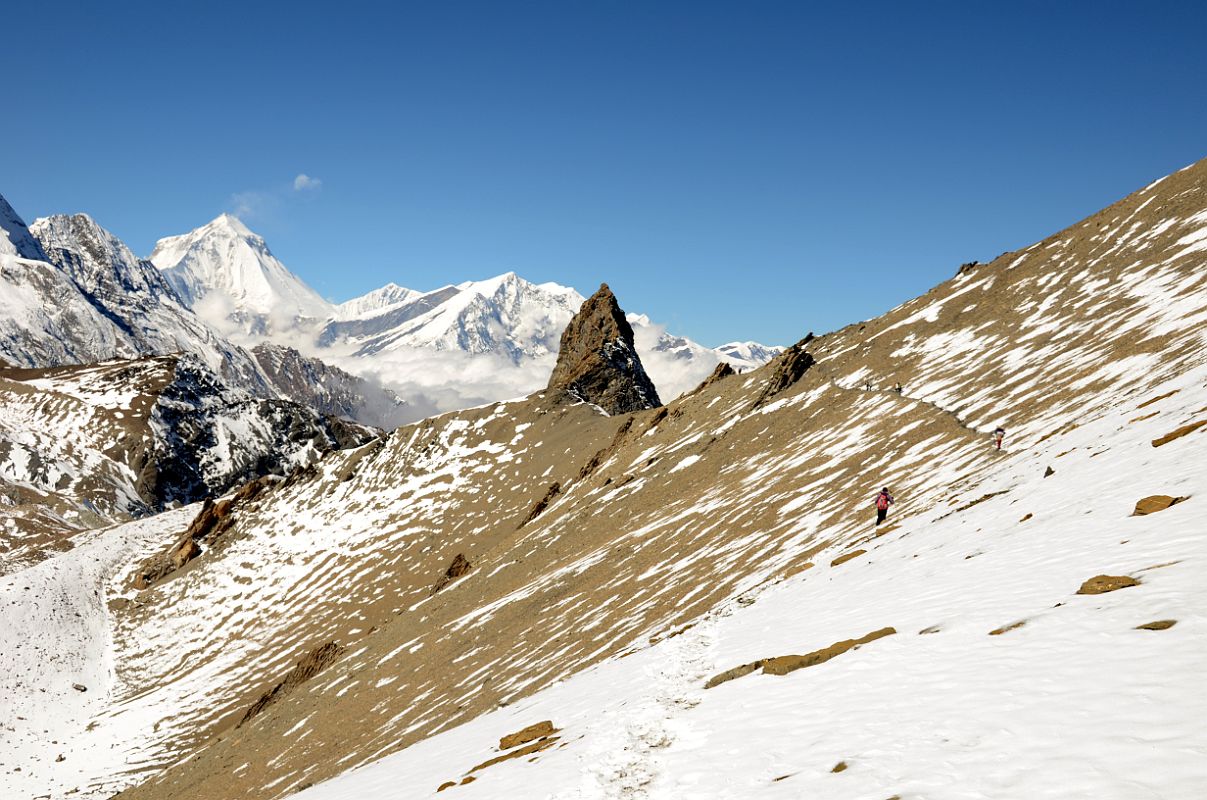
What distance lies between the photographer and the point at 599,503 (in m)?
74.0

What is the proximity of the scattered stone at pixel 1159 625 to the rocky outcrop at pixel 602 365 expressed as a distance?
123 metres

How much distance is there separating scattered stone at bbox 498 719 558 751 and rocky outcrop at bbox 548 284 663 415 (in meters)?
114

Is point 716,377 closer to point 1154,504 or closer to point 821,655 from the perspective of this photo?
point 1154,504

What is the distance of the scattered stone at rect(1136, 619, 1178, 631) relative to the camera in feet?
33.9

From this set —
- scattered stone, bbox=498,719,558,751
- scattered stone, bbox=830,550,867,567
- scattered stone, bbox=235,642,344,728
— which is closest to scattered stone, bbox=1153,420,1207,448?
scattered stone, bbox=830,550,867,567

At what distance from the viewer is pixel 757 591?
98.0 feet

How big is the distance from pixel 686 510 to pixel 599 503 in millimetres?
18325

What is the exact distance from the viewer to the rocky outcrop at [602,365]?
141500 mm

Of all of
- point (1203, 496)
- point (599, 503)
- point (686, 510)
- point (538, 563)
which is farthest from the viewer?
point (599, 503)

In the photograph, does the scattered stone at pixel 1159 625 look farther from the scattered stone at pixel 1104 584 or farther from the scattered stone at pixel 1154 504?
the scattered stone at pixel 1154 504

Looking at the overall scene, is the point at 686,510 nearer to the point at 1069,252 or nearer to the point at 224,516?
the point at 1069,252

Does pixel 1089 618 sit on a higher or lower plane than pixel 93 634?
lower

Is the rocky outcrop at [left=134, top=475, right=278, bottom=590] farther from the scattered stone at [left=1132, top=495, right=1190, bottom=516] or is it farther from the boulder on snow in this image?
the scattered stone at [left=1132, top=495, right=1190, bottom=516]

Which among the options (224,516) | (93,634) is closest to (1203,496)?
(93,634)
